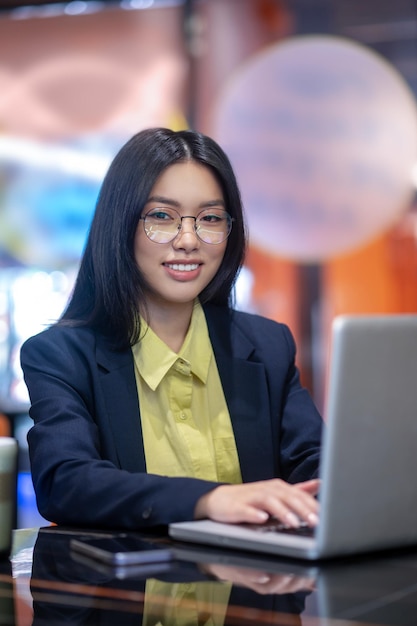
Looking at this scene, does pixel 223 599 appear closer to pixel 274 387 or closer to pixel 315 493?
pixel 315 493

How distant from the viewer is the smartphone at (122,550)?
1280 millimetres

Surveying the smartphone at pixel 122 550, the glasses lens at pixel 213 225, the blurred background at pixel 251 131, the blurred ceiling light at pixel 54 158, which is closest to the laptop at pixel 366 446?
the smartphone at pixel 122 550

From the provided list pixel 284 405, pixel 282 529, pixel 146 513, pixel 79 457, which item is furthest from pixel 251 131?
pixel 282 529

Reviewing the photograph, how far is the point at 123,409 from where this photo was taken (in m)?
1.87

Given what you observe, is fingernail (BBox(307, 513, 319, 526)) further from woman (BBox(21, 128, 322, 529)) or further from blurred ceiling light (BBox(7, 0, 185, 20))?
blurred ceiling light (BBox(7, 0, 185, 20))

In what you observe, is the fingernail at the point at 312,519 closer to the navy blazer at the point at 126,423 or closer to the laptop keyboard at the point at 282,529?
the laptop keyboard at the point at 282,529

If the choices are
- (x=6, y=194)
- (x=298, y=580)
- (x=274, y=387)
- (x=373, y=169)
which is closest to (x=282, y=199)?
(x=373, y=169)

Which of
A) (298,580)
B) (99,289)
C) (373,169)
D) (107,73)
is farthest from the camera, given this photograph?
(107,73)

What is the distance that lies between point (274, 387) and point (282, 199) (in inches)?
111

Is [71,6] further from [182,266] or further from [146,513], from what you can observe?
[146,513]

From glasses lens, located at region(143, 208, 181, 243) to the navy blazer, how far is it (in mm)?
215

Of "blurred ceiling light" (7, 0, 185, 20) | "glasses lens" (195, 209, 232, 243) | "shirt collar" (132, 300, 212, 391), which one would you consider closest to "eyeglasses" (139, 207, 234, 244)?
"glasses lens" (195, 209, 232, 243)

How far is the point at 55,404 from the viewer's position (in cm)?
174

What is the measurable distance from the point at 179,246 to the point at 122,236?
0.35 ft
